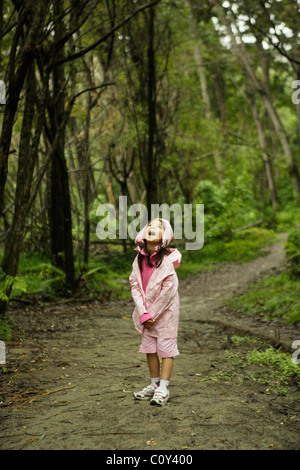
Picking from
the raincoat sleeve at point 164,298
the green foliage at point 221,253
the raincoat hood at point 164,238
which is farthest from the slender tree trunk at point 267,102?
the raincoat sleeve at point 164,298

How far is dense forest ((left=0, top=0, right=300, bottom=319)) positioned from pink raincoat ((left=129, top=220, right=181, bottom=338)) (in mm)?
2196

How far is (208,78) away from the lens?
29.8 m

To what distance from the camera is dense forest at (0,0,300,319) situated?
6.99 meters

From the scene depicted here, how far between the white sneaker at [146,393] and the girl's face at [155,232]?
4.25 feet

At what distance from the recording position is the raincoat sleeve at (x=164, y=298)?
13.8 feet

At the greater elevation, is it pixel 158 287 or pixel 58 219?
pixel 58 219

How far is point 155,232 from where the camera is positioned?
173 inches

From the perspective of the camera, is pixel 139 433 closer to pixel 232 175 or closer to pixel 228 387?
pixel 228 387

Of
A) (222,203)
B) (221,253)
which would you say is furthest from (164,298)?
(222,203)

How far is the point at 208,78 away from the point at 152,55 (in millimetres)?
18999

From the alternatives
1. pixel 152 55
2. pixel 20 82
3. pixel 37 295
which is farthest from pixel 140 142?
pixel 20 82

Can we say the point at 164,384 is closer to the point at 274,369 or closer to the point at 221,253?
the point at 274,369

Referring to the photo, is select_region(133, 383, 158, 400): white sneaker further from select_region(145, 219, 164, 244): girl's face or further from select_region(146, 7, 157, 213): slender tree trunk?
select_region(146, 7, 157, 213): slender tree trunk

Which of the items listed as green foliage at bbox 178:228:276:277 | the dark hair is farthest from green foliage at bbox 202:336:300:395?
green foliage at bbox 178:228:276:277
